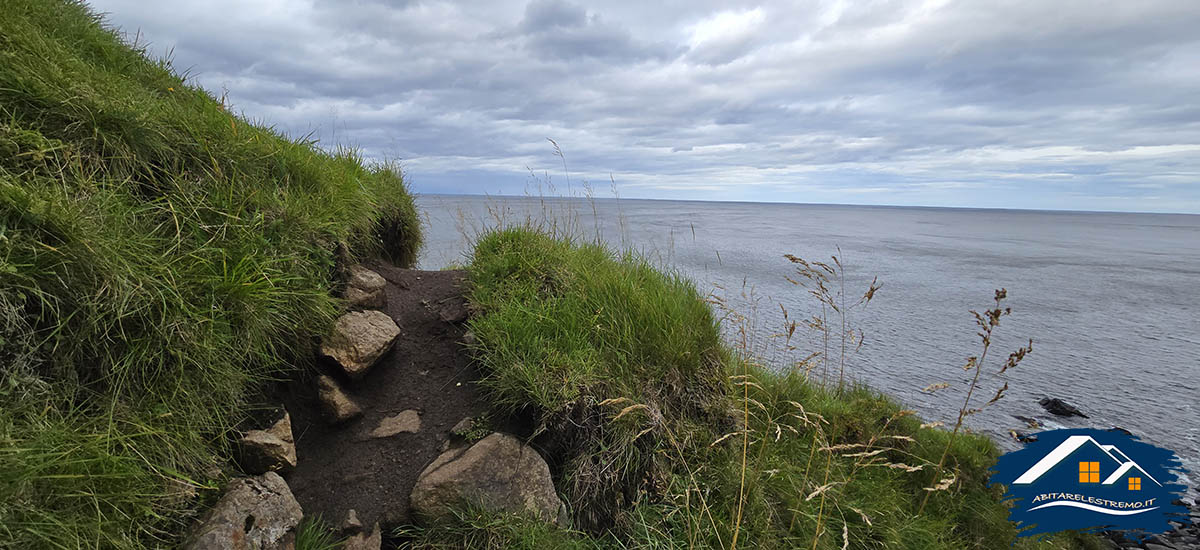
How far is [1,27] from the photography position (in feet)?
12.1

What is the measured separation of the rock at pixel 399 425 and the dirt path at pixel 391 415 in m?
0.03

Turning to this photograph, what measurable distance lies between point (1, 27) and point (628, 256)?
16.4 feet

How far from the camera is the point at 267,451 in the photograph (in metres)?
3.29

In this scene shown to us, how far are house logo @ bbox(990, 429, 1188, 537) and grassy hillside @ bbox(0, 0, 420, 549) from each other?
20.3ft

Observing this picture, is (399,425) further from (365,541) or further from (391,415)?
(365,541)

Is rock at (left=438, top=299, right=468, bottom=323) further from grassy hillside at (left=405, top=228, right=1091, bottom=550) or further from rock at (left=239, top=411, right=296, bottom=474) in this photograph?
rock at (left=239, top=411, right=296, bottom=474)

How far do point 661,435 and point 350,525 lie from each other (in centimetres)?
204

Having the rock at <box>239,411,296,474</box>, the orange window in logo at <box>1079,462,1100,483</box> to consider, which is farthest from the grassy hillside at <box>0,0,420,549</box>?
the orange window in logo at <box>1079,462,1100,483</box>

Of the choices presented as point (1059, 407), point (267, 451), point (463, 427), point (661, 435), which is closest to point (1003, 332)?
point (1059, 407)

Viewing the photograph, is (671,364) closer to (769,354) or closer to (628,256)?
(628,256)

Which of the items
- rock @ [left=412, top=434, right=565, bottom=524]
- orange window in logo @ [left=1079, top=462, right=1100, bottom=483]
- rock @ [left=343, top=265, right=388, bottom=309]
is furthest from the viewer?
orange window in logo @ [left=1079, top=462, right=1100, bottom=483]

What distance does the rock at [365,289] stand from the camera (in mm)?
4598

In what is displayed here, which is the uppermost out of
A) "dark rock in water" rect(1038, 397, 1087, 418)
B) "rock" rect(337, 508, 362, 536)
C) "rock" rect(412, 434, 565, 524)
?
"rock" rect(412, 434, 565, 524)

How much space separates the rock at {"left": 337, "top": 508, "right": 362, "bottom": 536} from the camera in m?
3.27
